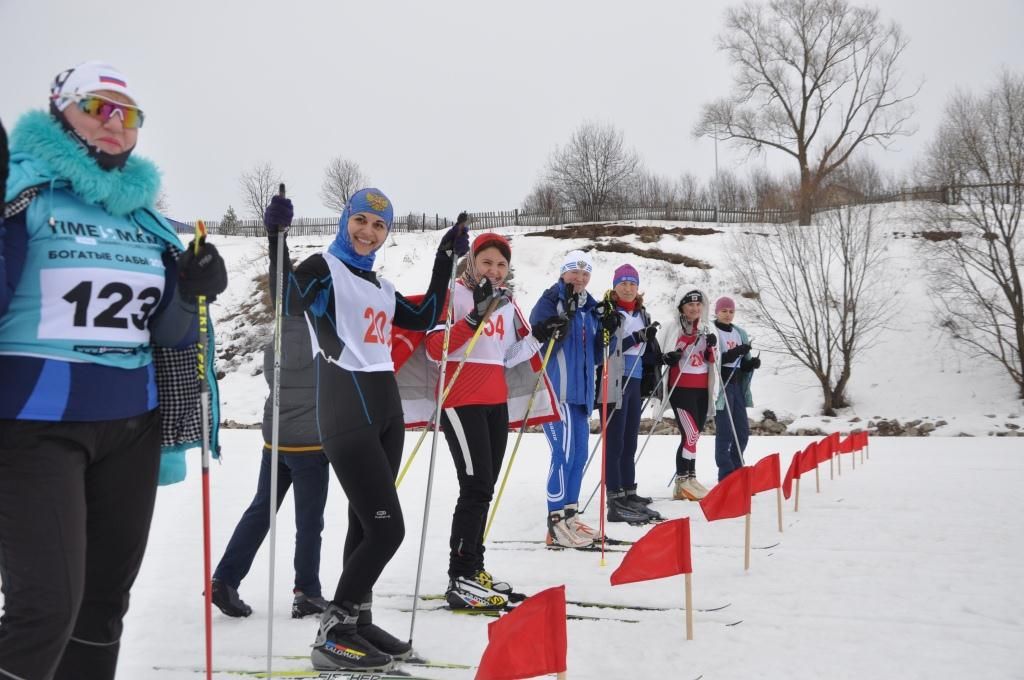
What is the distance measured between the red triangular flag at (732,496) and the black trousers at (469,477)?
1424 millimetres

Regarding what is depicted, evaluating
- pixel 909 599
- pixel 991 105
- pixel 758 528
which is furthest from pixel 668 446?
pixel 991 105

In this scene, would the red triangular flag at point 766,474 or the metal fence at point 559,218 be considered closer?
the red triangular flag at point 766,474

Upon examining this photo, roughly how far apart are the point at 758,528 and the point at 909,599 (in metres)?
1.79

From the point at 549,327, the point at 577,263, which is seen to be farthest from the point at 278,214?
the point at 577,263

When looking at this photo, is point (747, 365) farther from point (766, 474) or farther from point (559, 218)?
point (559, 218)

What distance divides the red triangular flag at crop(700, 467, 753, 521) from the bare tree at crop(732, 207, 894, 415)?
1220 cm

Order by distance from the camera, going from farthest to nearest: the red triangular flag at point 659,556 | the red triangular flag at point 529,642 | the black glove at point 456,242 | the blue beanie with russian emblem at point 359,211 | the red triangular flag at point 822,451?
the red triangular flag at point 822,451, the black glove at point 456,242, the red triangular flag at point 659,556, the blue beanie with russian emblem at point 359,211, the red triangular flag at point 529,642

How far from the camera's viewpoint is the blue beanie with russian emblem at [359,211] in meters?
3.18

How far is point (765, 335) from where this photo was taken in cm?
1855

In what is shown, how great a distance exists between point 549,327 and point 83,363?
3.33 m

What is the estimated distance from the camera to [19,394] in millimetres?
1839

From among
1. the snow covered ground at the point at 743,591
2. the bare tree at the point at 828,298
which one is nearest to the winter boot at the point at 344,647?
the snow covered ground at the point at 743,591

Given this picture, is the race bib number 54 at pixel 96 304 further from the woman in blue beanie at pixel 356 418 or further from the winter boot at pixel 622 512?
the winter boot at pixel 622 512

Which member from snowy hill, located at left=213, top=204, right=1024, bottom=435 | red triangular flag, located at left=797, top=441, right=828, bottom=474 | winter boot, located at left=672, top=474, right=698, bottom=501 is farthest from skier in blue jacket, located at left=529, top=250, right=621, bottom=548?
snowy hill, located at left=213, top=204, right=1024, bottom=435
